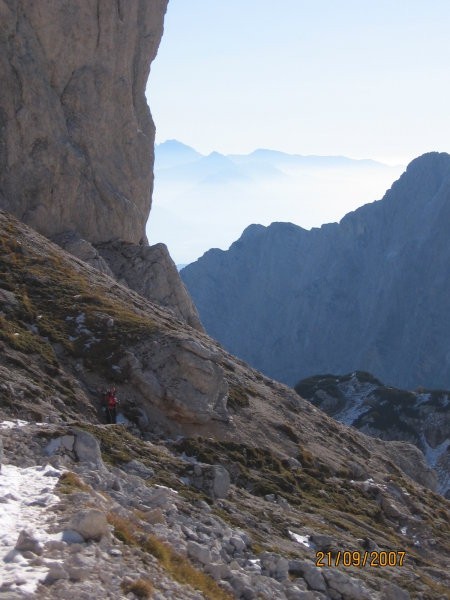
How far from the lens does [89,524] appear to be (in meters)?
15.2

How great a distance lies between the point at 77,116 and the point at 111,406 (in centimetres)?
3781

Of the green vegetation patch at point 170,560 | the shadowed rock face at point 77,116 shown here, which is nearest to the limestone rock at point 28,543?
the green vegetation patch at point 170,560

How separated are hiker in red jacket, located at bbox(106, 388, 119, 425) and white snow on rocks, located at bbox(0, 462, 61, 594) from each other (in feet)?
38.7

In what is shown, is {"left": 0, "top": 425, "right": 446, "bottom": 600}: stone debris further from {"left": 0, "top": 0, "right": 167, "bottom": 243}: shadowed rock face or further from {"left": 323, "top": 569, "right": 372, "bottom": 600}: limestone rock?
{"left": 0, "top": 0, "right": 167, "bottom": 243}: shadowed rock face

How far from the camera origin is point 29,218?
56.6 meters

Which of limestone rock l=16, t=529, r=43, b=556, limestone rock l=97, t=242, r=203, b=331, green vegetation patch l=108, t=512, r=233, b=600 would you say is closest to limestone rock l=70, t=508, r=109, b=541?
green vegetation patch l=108, t=512, r=233, b=600

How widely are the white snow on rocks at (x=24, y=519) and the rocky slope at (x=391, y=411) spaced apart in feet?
280

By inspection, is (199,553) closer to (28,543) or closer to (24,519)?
(24,519)

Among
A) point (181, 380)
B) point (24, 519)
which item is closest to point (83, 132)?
point (181, 380)

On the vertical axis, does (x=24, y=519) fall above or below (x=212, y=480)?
above

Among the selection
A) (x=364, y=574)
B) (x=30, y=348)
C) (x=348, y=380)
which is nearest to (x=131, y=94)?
(x=30, y=348)

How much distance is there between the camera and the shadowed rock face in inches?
2277

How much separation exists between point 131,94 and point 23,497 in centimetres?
5720

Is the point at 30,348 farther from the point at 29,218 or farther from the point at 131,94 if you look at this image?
the point at 131,94
